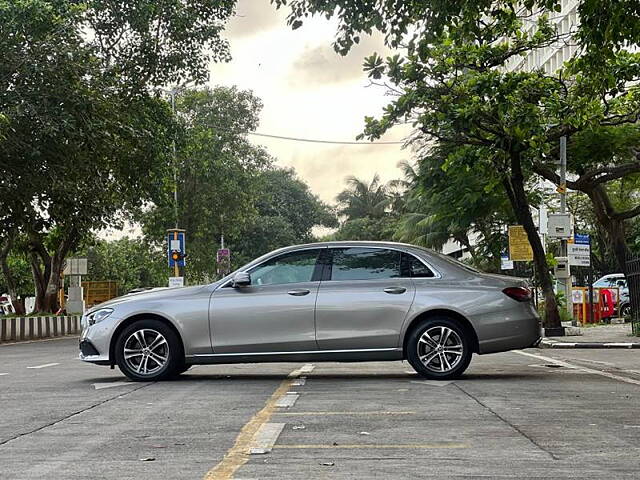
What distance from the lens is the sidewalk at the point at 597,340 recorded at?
21219 mm

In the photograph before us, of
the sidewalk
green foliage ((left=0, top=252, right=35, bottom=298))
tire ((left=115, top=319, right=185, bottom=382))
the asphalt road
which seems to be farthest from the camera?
green foliage ((left=0, top=252, right=35, bottom=298))

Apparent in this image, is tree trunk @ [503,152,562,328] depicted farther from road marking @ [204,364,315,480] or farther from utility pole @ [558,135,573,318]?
road marking @ [204,364,315,480]

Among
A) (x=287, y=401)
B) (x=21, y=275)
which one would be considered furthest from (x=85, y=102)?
(x=21, y=275)

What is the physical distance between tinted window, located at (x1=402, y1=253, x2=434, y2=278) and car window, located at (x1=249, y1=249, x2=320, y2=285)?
1023mm

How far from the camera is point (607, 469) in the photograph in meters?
6.11

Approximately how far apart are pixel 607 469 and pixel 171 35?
94.9 ft

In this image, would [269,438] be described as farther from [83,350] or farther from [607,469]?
[83,350]

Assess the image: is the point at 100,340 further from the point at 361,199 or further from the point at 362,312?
the point at 361,199

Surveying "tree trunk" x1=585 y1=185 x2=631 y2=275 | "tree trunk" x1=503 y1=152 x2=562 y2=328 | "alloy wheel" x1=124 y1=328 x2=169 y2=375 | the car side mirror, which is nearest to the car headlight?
"alloy wheel" x1=124 y1=328 x2=169 y2=375

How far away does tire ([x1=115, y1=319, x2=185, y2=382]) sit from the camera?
39.6 ft

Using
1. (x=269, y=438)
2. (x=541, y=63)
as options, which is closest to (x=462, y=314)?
(x=269, y=438)

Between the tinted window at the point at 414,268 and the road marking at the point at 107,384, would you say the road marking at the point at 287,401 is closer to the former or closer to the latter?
the road marking at the point at 107,384

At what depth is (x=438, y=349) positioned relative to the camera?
39.0ft

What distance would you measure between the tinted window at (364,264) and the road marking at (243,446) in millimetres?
Result: 2103
